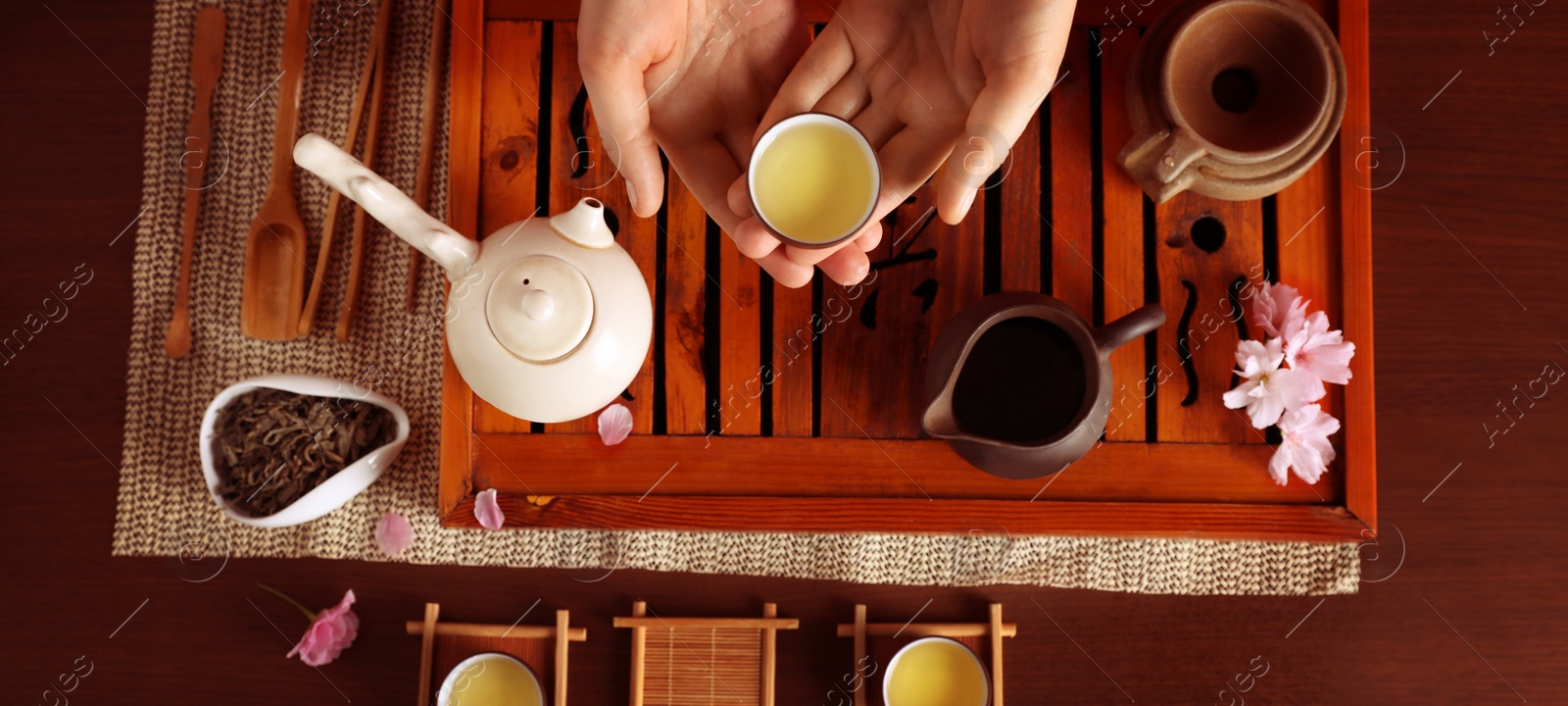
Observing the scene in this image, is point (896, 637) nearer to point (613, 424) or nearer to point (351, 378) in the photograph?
point (613, 424)

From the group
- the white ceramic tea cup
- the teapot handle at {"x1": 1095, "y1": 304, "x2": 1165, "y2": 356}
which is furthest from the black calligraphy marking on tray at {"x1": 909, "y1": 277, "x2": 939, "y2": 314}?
the white ceramic tea cup

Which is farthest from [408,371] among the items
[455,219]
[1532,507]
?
[1532,507]

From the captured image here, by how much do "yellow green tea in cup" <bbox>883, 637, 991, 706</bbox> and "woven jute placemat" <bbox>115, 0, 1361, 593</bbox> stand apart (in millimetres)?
97

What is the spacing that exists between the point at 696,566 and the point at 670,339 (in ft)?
1.17

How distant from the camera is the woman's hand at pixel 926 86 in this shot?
87cm

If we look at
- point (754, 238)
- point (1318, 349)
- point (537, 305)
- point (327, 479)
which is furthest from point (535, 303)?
point (1318, 349)

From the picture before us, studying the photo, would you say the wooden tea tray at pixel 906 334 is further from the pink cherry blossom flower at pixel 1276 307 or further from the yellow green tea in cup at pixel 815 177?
the yellow green tea in cup at pixel 815 177

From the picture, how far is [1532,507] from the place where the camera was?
1226mm

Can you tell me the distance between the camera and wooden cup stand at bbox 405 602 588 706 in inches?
44.7

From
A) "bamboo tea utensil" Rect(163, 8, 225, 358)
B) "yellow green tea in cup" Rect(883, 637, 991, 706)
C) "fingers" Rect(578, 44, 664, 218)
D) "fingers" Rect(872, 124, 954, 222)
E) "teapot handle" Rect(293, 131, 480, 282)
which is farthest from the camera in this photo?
"bamboo tea utensil" Rect(163, 8, 225, 358)

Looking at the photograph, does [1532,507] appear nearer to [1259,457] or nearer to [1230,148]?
[1259,457]

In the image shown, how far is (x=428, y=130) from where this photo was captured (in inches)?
46.9

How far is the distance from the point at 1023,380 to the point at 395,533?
88cm

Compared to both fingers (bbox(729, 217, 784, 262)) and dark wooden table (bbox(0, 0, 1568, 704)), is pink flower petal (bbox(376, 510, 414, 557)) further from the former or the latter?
fingers (bbox(729, 217, 784, 262))
